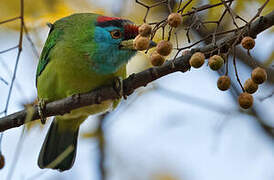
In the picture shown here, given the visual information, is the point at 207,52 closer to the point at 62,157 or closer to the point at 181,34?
the point at 181,34

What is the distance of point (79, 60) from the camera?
3656 millimetres

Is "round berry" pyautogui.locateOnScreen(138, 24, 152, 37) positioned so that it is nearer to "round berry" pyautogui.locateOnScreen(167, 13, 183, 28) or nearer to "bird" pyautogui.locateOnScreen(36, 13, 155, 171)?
"round berry" pyautogui.locateOnScreen(167, 13, 183, 28)

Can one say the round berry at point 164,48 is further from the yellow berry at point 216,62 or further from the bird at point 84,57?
the bird at point 84,57

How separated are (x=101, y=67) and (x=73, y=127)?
1.12m

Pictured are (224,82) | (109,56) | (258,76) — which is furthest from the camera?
(109,56)

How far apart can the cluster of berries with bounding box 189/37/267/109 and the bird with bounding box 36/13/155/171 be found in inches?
53.3

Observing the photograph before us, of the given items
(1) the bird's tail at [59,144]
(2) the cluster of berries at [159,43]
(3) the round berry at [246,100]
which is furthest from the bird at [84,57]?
(3) the round berry at [246,100]

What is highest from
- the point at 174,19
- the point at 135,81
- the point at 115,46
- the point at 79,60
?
the point at 174,19

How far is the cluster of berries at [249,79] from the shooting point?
2074 mm

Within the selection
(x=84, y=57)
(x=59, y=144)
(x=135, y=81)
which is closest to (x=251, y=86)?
(x=135, y=81)

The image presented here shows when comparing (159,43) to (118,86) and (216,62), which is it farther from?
(118,86)

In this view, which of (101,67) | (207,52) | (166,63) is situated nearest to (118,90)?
(101,67)

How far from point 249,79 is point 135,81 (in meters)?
0.89

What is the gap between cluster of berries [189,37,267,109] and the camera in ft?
6.81
